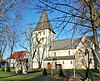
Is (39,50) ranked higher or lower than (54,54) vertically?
higher

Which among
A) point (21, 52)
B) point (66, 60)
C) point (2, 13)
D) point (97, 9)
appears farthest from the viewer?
point (21, 52)

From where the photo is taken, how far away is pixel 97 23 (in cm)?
722

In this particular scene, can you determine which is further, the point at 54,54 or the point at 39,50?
the point at 39,50

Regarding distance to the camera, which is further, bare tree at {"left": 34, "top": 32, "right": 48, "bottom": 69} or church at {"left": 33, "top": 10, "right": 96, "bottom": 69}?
bare tree at {"left": 34, "top": 32, "right": 48, "bottom": 69}

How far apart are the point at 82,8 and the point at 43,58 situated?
5896 centimetres

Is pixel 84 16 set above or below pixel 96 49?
above

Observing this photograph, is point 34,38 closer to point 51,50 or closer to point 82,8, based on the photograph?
point 51,50

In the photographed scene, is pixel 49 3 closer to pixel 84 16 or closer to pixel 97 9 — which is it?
pixel 84 16

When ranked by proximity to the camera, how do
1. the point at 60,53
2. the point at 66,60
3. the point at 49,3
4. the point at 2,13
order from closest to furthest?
the point at 49,3, the point at 2,13, the point at 66,60, the point at 60,53

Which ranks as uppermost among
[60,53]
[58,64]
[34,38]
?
[34,38]

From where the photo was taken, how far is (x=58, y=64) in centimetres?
5934

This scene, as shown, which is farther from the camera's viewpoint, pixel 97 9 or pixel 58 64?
pixel 58 64

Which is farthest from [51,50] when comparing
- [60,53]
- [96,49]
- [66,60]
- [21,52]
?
[96,49]

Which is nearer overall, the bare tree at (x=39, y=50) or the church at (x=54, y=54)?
the church at (x=54, y=54)
